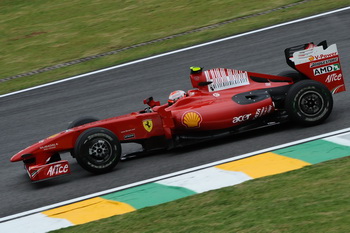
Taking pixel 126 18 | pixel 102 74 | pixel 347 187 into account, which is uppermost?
pixel 126 18

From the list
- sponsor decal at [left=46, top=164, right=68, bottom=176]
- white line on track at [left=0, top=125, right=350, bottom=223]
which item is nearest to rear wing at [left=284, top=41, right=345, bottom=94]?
white line on track at [left=0, top=125, right=350, bottom=223]

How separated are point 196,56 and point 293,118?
18.1 feet

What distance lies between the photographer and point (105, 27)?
57.9 feet

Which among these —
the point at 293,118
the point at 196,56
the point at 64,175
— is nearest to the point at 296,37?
the point at 196,56

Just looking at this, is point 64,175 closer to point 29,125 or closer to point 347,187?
point 29,125

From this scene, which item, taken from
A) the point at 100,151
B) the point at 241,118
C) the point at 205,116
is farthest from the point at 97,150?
the point at 241,118

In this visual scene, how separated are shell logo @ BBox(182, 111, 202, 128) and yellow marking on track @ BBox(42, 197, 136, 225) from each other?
5.50ft

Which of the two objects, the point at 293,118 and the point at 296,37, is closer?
the point at 293,118

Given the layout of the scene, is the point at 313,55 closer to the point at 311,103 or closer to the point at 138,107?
the point at 311,103

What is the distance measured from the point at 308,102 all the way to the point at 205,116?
4.69ft

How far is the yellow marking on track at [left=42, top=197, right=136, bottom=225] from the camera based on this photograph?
7188mm

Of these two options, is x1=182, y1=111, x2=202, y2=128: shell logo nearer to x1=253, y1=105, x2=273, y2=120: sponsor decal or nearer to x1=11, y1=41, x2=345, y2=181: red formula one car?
x1=11, y1=41, x2=345, y2=181: red formula one car

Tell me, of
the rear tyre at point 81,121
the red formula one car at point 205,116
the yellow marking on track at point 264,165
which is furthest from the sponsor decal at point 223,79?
the rear tyre at point 81,121

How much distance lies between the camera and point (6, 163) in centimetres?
969
